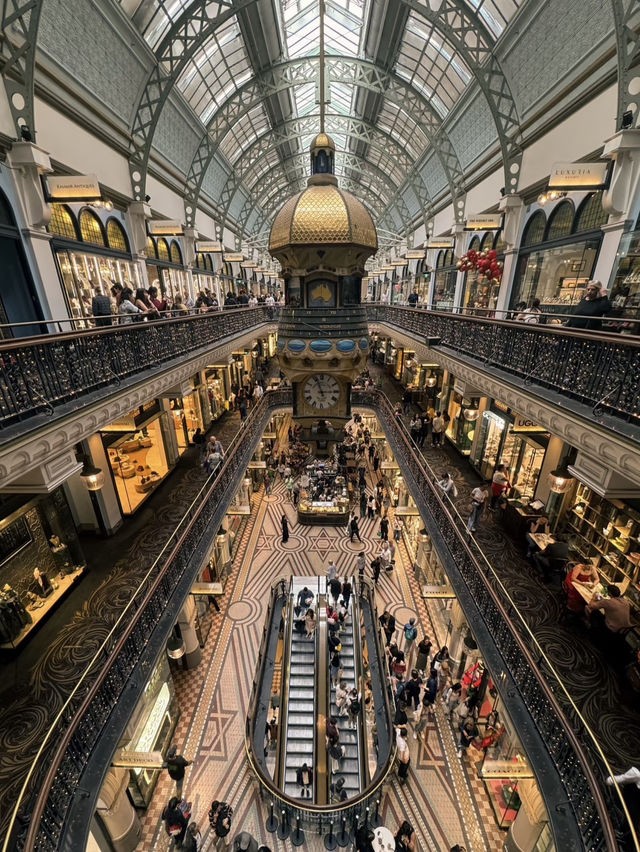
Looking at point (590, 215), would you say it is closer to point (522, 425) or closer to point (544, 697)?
point (522, 425)

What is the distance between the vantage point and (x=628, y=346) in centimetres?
396

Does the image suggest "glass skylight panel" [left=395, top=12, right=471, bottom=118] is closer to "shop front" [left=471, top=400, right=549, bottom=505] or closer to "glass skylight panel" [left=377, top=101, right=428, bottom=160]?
"glass skylight panel" [left=377, top=101, right=428, bottom=160]

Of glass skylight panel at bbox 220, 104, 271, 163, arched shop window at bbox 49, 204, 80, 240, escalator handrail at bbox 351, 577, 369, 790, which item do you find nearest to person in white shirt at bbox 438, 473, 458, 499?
escalator handrail at bbox 351, 577, 369, 790

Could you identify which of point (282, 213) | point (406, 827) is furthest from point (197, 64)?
point (406, 827)

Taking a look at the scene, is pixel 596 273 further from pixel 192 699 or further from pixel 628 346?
pixel 192 699

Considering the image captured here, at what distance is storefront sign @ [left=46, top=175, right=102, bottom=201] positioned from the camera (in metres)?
7.03

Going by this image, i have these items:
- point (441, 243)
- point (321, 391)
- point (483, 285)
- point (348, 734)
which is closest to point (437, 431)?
point (483, 285)

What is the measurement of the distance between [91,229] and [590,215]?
11.9 m

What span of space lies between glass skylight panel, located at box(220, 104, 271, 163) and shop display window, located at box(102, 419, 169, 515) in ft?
59.4

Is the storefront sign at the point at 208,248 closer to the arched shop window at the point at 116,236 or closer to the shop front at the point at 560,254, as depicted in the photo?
the arched shop window at the point at 116,236

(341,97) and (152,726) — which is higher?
(341,97)

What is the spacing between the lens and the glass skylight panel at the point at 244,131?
20.8 metres

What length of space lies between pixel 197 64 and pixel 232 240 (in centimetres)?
1144

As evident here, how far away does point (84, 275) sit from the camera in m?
9.52
